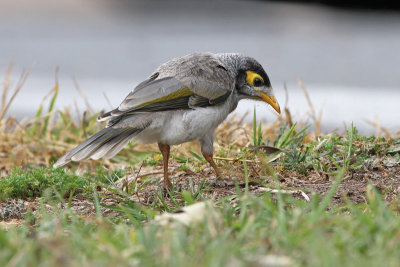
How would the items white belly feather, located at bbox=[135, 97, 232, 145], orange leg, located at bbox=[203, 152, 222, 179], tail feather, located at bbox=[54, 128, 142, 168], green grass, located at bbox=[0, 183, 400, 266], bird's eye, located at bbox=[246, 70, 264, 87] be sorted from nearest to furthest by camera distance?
green grass, located at bbox=[0, 183, 400, 266], tail feather, located at bbox=[54, 128, 142, 168], white belly feather, located at bbox=[135, 97, 232, 145], orange leg, located at bbox=[203, 152, 222, 179], bird's eye, located at bbox=[246, 70, 264, 87]

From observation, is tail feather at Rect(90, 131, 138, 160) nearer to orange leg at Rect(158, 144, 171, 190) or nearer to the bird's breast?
the bird's breast

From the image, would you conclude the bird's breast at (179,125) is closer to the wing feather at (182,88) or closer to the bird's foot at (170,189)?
the wing feather at (182,88)

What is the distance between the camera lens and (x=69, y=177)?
18.3 ft

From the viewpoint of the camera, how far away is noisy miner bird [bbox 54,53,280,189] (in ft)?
17.4

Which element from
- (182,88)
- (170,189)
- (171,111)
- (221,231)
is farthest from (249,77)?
(221,231)

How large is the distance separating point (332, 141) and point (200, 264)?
3401 millimetres

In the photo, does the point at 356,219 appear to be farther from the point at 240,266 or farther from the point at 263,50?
the point at 263,50

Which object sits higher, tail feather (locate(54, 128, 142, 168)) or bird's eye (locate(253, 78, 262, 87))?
bird's eye (locate(253, 78, 262, 87))

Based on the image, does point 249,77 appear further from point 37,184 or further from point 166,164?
point 37,184

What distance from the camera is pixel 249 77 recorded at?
238 inches

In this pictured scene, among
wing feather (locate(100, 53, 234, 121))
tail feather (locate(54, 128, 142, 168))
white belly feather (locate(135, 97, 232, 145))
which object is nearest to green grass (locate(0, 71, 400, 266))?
tail feather (locate(54, 128, 142, 168))

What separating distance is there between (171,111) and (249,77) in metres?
0.95

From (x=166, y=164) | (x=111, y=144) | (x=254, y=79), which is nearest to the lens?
(x=111, y=144)

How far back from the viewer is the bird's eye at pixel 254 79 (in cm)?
602
